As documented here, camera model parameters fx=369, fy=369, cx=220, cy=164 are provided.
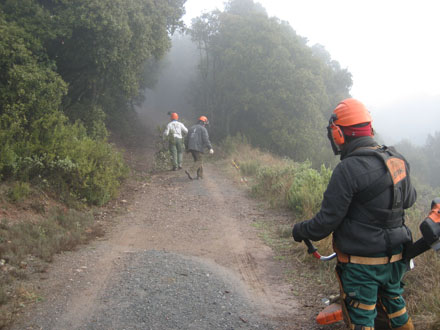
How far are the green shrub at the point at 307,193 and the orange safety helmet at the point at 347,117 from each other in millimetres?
4281

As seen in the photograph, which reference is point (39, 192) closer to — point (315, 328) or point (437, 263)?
point (315, 328)

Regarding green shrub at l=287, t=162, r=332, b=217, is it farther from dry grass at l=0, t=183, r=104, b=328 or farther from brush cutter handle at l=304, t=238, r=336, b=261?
brush cutter handle at l=304, t=238, r=336, b=261

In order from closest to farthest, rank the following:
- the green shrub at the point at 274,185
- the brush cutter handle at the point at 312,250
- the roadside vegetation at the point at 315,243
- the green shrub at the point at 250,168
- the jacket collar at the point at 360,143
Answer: the jacket collar at the point at 360,143 → the brush cutter handle at the point at 312,250 → the roadside vegetation at the point at 315,243 → the green shrub at the point at 274,185 → the green shrub at the point at 250,168

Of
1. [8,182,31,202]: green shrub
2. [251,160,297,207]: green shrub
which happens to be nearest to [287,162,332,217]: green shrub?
[251,160,297,207]: green shrub

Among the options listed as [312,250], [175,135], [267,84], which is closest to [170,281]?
[312,250]

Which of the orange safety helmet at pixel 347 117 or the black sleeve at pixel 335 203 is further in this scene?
the orange safety helmet at pixel 347 117

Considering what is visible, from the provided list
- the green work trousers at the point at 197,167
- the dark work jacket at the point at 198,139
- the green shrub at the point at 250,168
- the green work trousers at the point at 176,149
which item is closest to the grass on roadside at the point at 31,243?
the green work trousers at the point at 197,167

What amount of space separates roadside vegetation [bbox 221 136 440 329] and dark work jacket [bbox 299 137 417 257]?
3.61 ft

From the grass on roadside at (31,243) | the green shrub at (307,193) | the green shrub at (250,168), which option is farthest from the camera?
the green shrub at (250,168)

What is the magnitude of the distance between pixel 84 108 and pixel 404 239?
13354mm

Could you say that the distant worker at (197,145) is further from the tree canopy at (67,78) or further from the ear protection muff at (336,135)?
the ear protection muff at (336,135)

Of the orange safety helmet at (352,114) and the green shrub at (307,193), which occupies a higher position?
the orange safety helmet at (352,114)

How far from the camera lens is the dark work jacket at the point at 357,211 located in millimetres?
2463

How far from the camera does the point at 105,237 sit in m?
6.20
